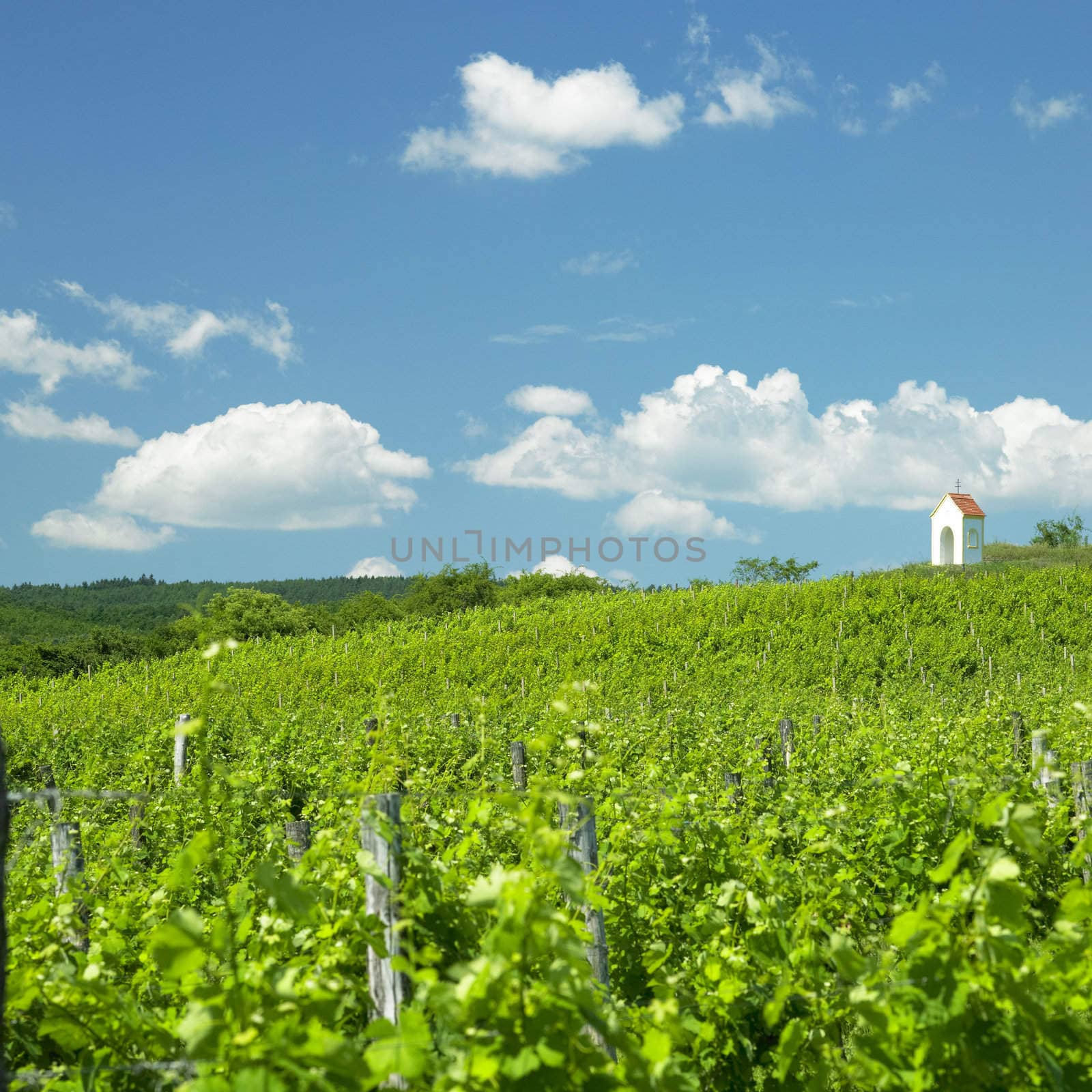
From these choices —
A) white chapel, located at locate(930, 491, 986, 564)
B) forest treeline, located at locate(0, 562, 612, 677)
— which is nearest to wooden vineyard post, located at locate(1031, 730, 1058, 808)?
forest treeline, located at locate(0, 562, 612, 677)

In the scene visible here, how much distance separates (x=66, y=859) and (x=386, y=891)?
1967 millimetres

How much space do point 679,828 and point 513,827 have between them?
43.3 inches

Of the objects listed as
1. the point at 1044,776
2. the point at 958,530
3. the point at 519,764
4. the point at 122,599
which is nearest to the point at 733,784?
the point at 1044,776

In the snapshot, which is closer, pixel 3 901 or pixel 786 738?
pixel 3 901

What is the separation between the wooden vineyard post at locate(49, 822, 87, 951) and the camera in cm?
349

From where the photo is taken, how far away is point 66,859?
3641 mm

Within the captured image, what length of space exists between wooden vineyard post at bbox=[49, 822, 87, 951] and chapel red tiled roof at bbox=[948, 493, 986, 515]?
131ft

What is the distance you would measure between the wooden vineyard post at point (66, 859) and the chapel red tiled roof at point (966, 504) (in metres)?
39.8

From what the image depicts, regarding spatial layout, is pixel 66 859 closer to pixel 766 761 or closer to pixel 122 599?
pixel 766 761

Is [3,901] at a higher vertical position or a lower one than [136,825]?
higher

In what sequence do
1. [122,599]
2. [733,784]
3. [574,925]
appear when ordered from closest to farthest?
1. [574,925]
2. [733,784]
3. [122,599]

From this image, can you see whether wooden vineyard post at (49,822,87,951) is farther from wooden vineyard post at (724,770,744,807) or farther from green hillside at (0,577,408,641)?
green hillside at (0,577,408,641)

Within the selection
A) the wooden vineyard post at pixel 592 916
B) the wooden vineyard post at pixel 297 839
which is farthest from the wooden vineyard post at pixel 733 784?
the wooden vineyard post at pixel 297 839

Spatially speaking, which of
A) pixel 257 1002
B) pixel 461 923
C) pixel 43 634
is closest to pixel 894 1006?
pixel 461 923
